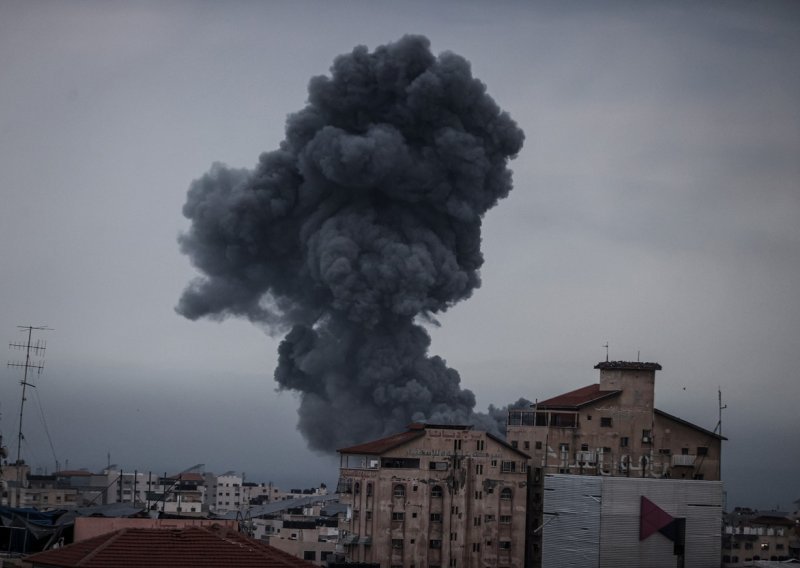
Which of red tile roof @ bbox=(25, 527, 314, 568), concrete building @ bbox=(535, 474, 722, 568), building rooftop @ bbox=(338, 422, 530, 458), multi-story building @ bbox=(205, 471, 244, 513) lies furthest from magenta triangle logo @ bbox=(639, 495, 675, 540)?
multi-story building @ bbox=(205, 471, 244, 513)

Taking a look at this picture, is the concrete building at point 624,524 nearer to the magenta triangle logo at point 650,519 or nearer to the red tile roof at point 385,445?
the magenta triangle logo at point 650,519

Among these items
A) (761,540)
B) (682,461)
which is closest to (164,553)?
(682,461)

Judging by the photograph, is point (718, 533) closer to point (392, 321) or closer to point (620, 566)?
point (620, 566)

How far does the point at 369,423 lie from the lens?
368 ft

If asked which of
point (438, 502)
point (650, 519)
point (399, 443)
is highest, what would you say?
point (399, 443)

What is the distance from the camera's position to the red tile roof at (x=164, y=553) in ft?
145

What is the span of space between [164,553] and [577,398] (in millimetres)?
50374

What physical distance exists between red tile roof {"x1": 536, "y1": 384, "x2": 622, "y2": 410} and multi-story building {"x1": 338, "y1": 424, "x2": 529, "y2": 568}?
191 inches

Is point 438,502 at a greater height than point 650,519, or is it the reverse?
point 438,502

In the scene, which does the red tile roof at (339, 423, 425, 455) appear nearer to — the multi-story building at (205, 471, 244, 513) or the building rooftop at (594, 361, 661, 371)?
the building rooftop at (594, 361, 661, 371)

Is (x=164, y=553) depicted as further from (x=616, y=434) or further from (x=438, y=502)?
(x=616, y=434)

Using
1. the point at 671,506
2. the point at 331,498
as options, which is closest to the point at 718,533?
the point at 671,506

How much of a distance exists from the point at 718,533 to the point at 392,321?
35078 mm

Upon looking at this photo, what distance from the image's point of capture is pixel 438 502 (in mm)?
85938
